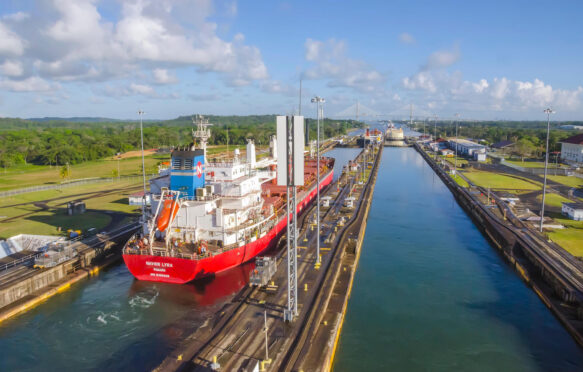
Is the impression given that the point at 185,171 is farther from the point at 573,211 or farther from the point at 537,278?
the point at 573,211

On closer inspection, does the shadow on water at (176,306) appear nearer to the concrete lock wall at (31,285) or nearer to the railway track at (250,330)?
the railway track at (250,330)

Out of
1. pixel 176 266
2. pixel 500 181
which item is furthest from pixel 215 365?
pixel 500 181

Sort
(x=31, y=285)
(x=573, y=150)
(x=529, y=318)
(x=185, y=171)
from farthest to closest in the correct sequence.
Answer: (x=573, y=150), (x=185, y=171), (x=31, y=285), (x=529, y=318)

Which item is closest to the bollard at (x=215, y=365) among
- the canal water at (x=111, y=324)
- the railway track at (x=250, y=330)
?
the railway track at (x=250, y=330)

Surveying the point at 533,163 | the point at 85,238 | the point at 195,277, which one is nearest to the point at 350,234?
→ the point at 195,277

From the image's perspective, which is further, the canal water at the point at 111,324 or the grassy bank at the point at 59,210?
the grassy bank at the point at 59,210

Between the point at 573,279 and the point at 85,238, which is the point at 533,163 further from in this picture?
the point at 85,238
